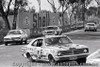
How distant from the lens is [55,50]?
44.9ft

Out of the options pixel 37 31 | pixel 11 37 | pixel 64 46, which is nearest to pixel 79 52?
pixel 64 46

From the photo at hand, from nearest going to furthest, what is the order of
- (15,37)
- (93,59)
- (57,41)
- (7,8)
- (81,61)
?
(81,61) < (57,41) < (93,59) < (15,37) < (7,8)

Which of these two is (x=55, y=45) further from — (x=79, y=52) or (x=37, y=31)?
(x=37, y=31)

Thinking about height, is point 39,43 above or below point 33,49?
above

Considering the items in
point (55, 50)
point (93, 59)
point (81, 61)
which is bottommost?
point (93, 59)

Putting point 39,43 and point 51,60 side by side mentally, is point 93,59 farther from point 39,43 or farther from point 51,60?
point 51,60

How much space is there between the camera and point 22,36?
103 ft

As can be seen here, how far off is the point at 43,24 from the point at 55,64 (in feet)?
196

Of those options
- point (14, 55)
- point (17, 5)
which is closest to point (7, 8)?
point (17, 5)

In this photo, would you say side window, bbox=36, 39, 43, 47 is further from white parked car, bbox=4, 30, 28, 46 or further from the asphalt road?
white parked car, bbox=4, 30, 28, 46

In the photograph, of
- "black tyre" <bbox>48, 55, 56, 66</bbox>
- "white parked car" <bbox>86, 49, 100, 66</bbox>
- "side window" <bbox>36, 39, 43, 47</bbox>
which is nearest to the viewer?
"black tyre" <bbox>48, 55, 56, 66</bbox>

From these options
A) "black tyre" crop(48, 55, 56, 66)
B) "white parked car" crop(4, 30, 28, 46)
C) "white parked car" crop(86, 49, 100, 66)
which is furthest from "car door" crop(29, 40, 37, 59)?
"white parked car" crop(4, 30, 28, 46)

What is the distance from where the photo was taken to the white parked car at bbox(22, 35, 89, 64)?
13.6m

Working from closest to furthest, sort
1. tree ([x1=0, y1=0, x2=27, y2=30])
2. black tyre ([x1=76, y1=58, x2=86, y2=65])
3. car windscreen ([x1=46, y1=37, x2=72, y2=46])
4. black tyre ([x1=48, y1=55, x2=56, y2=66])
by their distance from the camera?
black tyre ([x1=48, y1=55, x2=56, y2=66]), black tyre ([x1=76, y1=58, x2=86, y2=65]), car windscreen ([x1=46, y1=37, x2=72, y2=46]), tree ([x1=0, y1=0, x2=27, y2=30])
